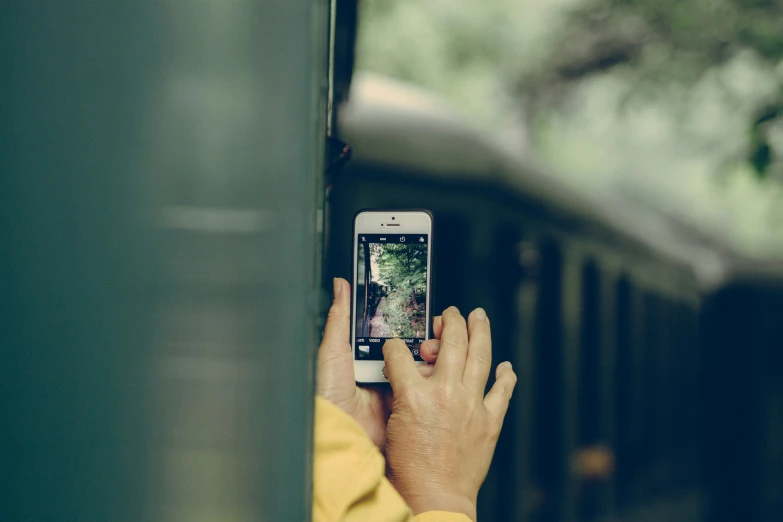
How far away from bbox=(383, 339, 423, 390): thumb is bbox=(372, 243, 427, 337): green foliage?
12 centimetres

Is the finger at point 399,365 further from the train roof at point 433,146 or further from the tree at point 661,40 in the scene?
the tree at point 661,40

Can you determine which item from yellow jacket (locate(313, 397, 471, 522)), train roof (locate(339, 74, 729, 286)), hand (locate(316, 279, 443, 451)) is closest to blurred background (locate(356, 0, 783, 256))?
train roof (locate(339, 74, 729, 286))

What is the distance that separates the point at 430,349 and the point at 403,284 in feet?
0.46

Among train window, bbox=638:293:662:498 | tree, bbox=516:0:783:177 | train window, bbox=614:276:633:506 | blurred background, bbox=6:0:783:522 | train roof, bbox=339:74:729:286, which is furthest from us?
train window, bbox=638:293:662:498

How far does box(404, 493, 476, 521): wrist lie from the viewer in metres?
1.00

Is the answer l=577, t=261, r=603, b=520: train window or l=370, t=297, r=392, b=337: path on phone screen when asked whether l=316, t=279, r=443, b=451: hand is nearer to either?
l=370, t=297, r=392, b=337: path on phone screen

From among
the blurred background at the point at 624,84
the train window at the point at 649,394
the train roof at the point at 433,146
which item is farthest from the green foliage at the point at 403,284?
the train window at the point at 649,394

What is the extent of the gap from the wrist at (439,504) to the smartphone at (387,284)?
→ 22 centimetres

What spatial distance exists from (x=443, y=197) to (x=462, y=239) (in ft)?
0.72

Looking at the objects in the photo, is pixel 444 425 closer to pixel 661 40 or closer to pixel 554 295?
pixel 554 295

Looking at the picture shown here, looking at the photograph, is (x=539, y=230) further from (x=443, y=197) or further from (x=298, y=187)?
(x=298, y=187)

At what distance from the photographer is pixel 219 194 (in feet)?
2.34

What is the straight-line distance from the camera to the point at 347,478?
2.77 feet

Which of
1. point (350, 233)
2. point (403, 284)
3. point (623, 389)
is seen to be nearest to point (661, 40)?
point (623, 389)
